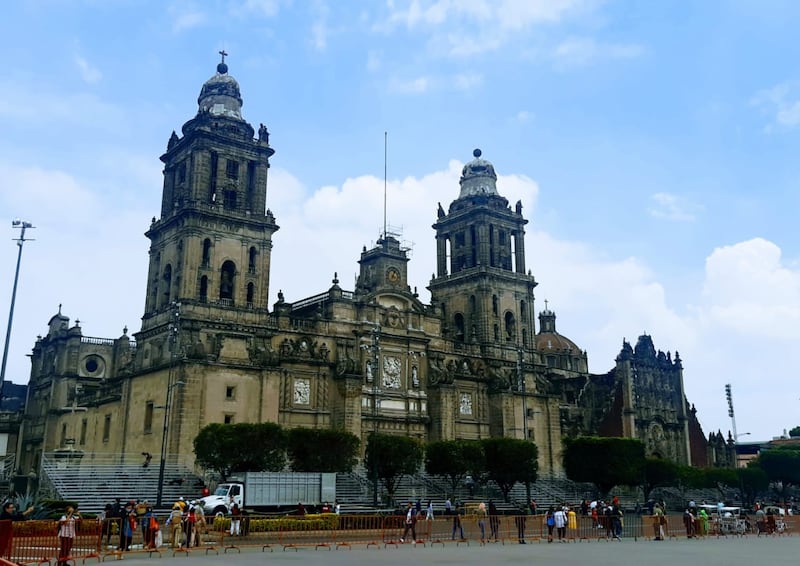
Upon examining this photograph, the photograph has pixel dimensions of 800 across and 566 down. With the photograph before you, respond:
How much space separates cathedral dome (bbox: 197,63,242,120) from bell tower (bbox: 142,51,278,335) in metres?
0.08

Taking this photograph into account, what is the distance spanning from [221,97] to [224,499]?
35721mm

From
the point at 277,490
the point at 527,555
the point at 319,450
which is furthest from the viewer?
the point at 319,450

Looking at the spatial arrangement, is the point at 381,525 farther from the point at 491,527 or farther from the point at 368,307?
the point at 368,307

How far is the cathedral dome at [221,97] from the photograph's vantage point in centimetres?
6444

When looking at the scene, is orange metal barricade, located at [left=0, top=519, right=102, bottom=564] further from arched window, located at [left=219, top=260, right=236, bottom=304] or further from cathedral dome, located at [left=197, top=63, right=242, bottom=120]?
cathedral dome, located at [left=197, top=63, right=242, bottom=120]

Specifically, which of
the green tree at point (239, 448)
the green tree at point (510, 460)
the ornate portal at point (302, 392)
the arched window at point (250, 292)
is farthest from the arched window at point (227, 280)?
the green tree at point (510, 460)

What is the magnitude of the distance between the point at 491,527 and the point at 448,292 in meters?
44.8

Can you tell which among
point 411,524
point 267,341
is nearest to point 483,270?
point 267,341

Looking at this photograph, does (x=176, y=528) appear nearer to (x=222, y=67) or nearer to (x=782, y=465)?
(x=222, y=67)

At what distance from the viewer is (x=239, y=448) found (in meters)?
47.2

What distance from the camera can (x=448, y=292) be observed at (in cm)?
7900

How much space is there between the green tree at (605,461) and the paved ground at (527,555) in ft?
98.0

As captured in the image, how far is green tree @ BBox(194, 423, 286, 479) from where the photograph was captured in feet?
155

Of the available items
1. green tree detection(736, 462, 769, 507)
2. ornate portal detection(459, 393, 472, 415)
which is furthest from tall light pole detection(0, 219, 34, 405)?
green tree detection(736, 462, 769, 507)
